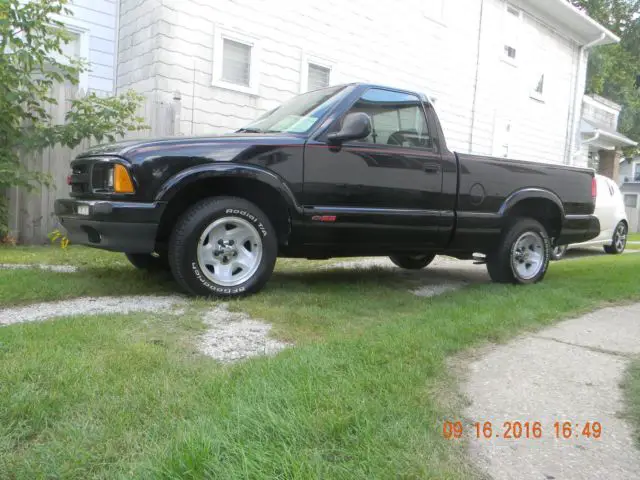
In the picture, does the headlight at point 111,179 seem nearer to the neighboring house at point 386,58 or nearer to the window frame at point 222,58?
the neighboring house at point 386,58

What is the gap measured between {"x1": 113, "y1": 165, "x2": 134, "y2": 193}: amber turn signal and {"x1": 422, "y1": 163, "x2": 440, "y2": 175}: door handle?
257 centimetres

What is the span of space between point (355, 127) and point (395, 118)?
80 cm

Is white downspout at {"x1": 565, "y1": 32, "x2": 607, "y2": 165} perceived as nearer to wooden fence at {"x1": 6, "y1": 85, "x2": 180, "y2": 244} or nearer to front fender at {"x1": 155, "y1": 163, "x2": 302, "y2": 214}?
wooden fence at {"x1": 6, "y1": 85, "x2": 180, "y2": 244}

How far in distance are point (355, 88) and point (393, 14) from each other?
803 cm

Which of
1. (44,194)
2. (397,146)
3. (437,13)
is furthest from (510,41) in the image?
(44,194)

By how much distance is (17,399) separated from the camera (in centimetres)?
226

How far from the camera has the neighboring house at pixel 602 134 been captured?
62.6 ft

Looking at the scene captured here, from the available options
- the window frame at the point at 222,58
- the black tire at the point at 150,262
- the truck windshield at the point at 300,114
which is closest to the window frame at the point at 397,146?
the truck windshield at the point at 300,114

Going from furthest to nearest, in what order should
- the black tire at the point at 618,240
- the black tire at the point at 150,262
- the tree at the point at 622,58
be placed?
the tree at the point at 622,58, the black tire at the point at 618,240, the black tire at the point at 150,262

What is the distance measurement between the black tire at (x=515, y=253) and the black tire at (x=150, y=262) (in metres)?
3.35

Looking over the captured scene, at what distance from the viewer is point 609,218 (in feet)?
36.2

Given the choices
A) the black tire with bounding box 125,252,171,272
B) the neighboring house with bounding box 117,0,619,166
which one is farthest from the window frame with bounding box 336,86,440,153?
the neighboring house with bounding box 117,0,619,166

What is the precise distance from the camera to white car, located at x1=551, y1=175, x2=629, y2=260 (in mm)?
10703

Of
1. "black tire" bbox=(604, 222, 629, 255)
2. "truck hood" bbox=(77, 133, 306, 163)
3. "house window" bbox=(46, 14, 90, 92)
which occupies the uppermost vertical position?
"house window" bbox=(46, 14, 90, 92)
